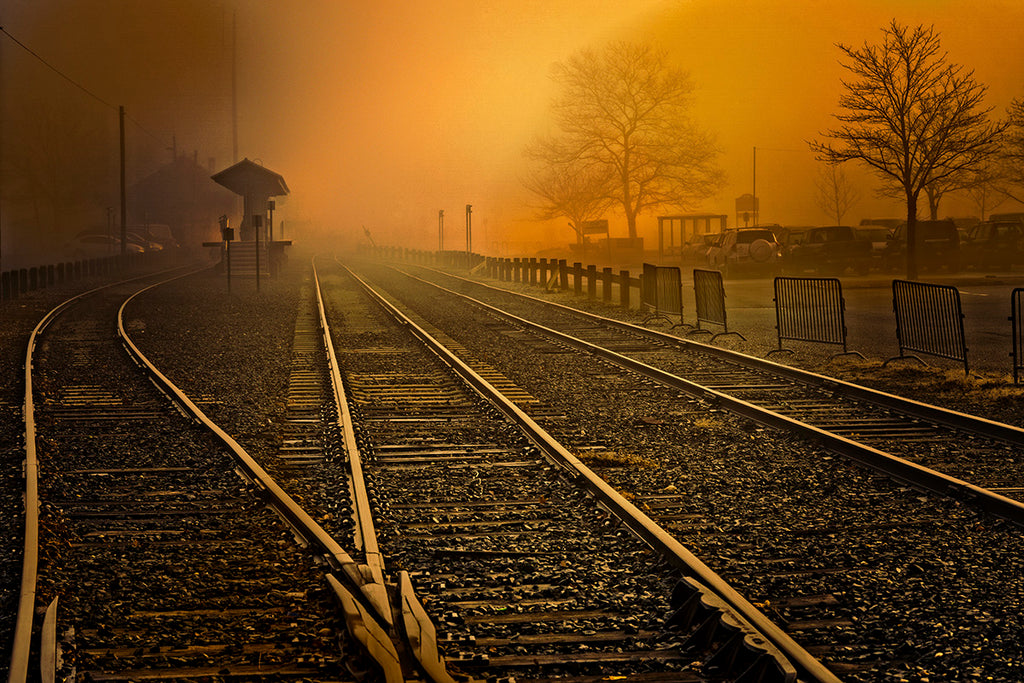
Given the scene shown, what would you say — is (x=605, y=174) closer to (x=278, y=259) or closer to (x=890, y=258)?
(x=278, y=259)

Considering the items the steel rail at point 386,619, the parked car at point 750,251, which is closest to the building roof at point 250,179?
the parked car at point 750,251

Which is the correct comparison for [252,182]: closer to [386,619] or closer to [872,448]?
[872,448]

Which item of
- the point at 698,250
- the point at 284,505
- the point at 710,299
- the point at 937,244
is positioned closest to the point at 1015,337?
the point at 710,299

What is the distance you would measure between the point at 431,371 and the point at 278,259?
39.0 m

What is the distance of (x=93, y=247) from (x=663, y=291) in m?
62.4

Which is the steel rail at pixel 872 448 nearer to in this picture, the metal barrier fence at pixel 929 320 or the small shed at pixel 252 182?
the metal barrier fence at pixel 929 320

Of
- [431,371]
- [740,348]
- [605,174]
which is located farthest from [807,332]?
[605,174]

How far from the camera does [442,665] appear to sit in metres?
4.32

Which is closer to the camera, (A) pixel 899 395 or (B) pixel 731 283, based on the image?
(A) pixel 899 395

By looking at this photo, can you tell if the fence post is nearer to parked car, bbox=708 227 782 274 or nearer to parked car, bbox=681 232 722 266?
parked car, bbox=708 227 782 274

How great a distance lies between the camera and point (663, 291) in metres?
22.0

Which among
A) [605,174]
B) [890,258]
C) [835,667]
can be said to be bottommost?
[835,667]

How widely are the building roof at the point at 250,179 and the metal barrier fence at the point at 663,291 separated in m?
28.5

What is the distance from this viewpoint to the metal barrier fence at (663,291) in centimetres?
2069
